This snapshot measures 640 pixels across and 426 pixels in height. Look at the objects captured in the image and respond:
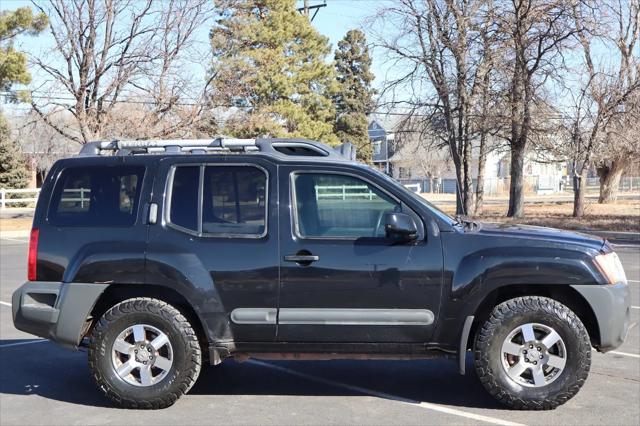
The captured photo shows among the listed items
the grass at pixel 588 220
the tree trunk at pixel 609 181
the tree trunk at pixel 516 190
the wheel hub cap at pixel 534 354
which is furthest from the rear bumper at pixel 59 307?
the tree trunk at pixel 609 181

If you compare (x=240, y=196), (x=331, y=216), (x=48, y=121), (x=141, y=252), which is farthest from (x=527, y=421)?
(x=48, y=121)

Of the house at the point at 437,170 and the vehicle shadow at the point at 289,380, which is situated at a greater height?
the house at the point at 437,170

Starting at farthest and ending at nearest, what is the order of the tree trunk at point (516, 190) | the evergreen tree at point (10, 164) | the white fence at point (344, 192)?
1. the evergreen tree at point (10, 164)
2. the tree trunk at point (516, 190)
3. the white fence at point (344, 192)

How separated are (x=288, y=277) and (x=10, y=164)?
3987cm

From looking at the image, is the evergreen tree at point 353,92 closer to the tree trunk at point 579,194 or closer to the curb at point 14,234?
the tree trunk at point 579,194

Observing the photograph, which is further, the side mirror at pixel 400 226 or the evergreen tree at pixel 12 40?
the evergreen tree at pixel 12 40

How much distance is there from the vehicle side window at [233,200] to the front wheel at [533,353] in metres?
1.92

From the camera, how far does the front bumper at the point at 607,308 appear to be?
16.0ft

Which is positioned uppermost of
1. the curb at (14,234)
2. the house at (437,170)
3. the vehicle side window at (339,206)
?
the house at (437,170)

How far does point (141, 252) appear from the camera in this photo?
502 cm

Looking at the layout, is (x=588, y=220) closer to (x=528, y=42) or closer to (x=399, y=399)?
(x=528, y=42)

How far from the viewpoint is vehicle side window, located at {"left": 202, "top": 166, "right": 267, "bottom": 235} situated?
16.7ft

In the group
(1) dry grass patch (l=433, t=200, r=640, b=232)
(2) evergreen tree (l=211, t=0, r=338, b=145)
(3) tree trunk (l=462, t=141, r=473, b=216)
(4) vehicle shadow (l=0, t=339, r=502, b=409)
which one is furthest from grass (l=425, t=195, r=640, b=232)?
(4) vehicle shadow (l=0, t=339, r=502, b=409)

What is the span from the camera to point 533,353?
4941 mm
